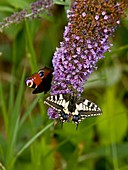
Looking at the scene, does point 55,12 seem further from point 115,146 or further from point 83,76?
point 83,76

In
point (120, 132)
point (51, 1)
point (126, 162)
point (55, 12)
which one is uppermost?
point (55, 12)

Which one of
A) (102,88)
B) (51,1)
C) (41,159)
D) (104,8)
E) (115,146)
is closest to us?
(104,8)

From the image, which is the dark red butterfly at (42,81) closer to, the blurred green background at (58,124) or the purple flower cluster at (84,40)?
the purple flower cluster at (84,40)

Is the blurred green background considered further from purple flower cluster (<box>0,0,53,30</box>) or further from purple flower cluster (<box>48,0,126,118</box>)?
purple flower cluster (<box>48,0,126,118</box>)

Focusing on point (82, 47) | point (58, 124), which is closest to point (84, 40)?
point (82, 47)

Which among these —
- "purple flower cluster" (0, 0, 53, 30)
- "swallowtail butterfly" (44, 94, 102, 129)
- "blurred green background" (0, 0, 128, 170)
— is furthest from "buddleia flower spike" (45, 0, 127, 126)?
"blurred green background" (0, 0, 128, 170)

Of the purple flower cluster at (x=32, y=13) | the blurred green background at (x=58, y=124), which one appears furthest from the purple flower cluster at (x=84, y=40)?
the blurred green background at (x=58, y=124)

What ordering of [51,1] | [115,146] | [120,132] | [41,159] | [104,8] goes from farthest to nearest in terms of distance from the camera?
[120,132], [115,146], [41,159], [51,1], [104,8]

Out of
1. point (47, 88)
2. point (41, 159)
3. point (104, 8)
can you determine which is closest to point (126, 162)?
point (41, 159)
